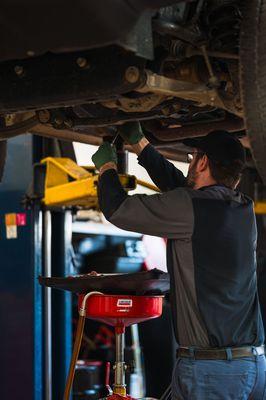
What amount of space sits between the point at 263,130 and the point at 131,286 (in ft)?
3.67

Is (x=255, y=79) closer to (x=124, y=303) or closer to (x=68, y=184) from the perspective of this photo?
(x=124, y=303)

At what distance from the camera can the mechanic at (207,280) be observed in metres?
2.49

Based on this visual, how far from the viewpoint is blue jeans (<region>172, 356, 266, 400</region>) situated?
2453 millimetres

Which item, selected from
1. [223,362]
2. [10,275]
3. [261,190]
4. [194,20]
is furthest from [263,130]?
[10,275]

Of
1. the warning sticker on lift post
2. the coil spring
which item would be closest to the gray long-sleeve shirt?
the coil spring

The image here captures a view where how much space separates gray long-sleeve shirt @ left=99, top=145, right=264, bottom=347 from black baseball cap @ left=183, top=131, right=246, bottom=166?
150 millimetres

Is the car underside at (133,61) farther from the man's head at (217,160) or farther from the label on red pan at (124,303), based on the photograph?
the label on red pan at (124,303)

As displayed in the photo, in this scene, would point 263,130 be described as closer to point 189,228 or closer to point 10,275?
point 189,228

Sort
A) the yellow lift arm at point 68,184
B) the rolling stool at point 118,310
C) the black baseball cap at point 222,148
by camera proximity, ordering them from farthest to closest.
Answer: the yellow lift arm at point 68,184, the rolling stool at point 118,310, the black baseball cap at point 222,148

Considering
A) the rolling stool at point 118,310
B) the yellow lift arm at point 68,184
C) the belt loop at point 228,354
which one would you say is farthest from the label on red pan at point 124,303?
the yellow lift arm at point 68,184

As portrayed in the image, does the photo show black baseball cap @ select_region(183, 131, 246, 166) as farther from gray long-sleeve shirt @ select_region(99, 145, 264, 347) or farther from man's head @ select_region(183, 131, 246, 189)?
gray long-sleeve shirt @ select_region(99, 145, 264, 347)

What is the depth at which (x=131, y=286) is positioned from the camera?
9.18 feet

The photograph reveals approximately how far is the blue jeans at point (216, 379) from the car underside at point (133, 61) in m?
0.90

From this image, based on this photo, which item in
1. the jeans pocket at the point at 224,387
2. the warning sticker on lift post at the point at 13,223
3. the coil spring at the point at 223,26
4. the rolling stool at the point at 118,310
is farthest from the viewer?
the warning sticker on lift post at the point at 13,223
